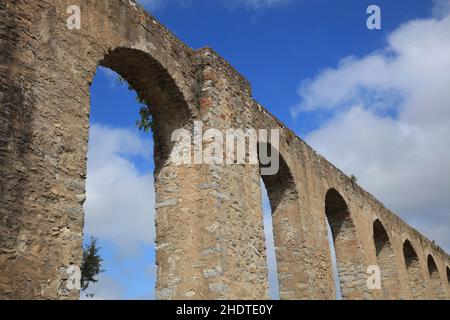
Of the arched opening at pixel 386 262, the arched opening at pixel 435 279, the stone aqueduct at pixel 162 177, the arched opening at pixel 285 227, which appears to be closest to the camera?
the stone aqueduct at pixel 162 177

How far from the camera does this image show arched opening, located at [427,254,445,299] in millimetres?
20002

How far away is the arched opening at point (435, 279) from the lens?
65.6 feet

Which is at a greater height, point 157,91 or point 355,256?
point 157,91

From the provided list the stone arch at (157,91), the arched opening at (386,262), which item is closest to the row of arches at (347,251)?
the arched opening at (386,262)

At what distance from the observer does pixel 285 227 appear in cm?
1019

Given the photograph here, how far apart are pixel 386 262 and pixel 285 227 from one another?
6.36 metres

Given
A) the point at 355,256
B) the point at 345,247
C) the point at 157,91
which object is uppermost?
the point at 157,91

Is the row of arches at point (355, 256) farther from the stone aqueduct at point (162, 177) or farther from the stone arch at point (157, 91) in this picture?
the stone arch at point (157, 91)

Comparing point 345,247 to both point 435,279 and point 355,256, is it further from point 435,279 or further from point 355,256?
point 435,279

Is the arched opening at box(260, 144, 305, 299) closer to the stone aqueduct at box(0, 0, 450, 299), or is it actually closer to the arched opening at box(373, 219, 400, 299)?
the stone aqueduct at box(0, 0, 450, 299)

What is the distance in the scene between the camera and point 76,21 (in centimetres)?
580

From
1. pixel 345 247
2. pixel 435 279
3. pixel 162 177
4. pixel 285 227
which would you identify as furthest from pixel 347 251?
pixel 435 279

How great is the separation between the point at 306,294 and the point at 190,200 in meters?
3.59

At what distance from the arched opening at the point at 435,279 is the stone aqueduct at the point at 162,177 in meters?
8.53
